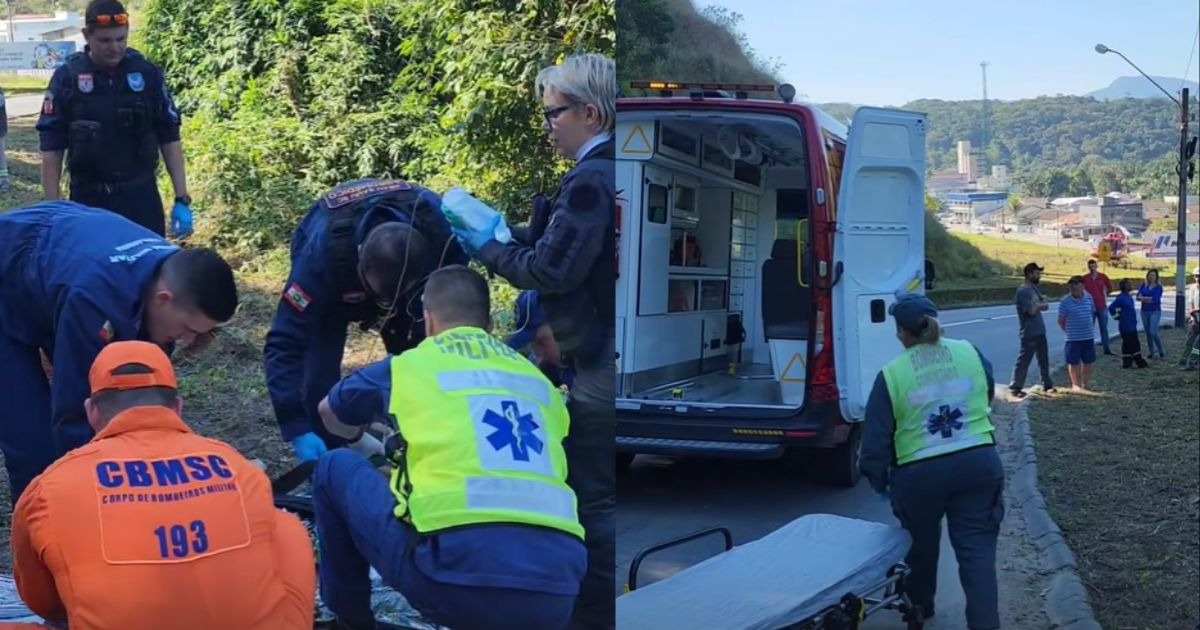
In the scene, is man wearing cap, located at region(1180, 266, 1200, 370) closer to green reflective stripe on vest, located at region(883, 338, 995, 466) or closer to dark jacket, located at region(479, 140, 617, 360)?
green reflective stripe on vest, located at region(883, 338, 995, 466)

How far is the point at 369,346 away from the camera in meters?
1.83

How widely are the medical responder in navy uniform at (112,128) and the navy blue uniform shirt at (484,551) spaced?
42cm

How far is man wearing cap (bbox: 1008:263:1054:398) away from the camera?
77.7 inches

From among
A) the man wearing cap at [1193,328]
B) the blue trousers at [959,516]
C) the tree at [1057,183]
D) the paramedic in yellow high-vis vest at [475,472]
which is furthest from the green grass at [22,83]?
the man wearing cap at [1193,328]

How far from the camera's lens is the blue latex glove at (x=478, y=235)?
5.81 ft

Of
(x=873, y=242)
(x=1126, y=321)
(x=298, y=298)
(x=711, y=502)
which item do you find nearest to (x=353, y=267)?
(x=298, y=298)

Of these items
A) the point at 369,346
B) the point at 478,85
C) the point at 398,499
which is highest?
the point at 478,85

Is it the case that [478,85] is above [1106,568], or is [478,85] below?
above

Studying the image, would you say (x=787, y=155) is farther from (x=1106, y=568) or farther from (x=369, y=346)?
(x=1106, y=568)

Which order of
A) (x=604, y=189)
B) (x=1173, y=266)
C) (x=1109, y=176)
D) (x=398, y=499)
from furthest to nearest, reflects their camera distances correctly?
(x=1173, y=266) < (x=1109, y=176) < (x=398, y=499) < (x=604, y=189)

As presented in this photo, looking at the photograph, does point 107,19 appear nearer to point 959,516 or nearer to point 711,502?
point 711,502

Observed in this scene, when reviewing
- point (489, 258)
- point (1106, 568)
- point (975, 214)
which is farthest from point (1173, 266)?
point (489, 258)

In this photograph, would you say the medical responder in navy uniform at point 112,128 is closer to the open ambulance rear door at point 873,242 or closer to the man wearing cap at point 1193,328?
the open ambulance rear door at point 873,242

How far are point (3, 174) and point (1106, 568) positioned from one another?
2221 millimetres
